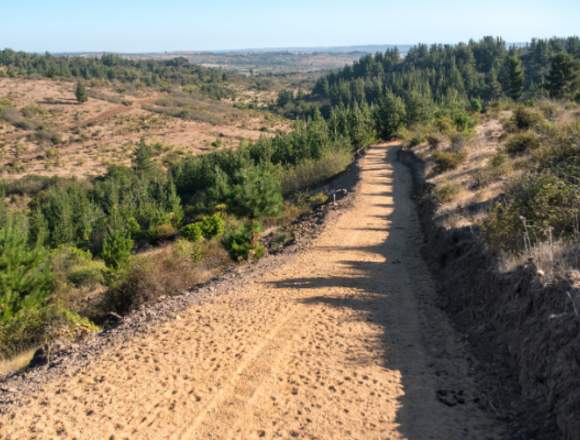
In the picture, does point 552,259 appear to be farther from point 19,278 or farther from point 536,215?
point 19,278

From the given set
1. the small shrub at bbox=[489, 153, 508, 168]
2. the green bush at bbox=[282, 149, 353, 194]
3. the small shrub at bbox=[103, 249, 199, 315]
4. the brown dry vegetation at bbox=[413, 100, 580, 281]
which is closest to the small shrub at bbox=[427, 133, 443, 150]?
the brown dry vegetation at bbox=[413, 100, 580, 281]

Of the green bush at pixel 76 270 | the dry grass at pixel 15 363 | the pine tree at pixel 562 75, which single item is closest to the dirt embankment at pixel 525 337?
the dry grass at pixel 15 363

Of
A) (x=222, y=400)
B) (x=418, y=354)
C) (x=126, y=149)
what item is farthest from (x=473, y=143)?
(x=126, y=149)

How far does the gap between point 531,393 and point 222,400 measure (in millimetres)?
3538

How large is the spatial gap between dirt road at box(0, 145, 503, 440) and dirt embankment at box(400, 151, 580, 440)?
1.25 ft

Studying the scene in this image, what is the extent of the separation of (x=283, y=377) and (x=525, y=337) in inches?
120

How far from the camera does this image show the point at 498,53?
4146 inches

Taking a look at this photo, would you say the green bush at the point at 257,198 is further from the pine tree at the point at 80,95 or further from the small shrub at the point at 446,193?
the pine tree at the point at 80,95

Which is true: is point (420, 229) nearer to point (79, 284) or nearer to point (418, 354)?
point (418, 354)

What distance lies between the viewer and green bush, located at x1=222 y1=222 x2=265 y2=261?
14.9 metres

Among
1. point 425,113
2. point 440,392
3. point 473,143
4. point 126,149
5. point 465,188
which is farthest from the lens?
point 126,149

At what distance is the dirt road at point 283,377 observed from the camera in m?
5.96

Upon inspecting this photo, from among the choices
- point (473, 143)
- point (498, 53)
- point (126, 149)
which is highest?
point (498, 53)

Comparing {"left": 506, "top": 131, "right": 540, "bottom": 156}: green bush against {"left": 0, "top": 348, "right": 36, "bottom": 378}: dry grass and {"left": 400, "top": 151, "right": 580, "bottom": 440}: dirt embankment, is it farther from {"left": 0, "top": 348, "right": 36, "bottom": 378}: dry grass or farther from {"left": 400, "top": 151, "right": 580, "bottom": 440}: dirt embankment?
{"left": 0, "top": 348, "right": 36, "bottom": 378}: dry grass
